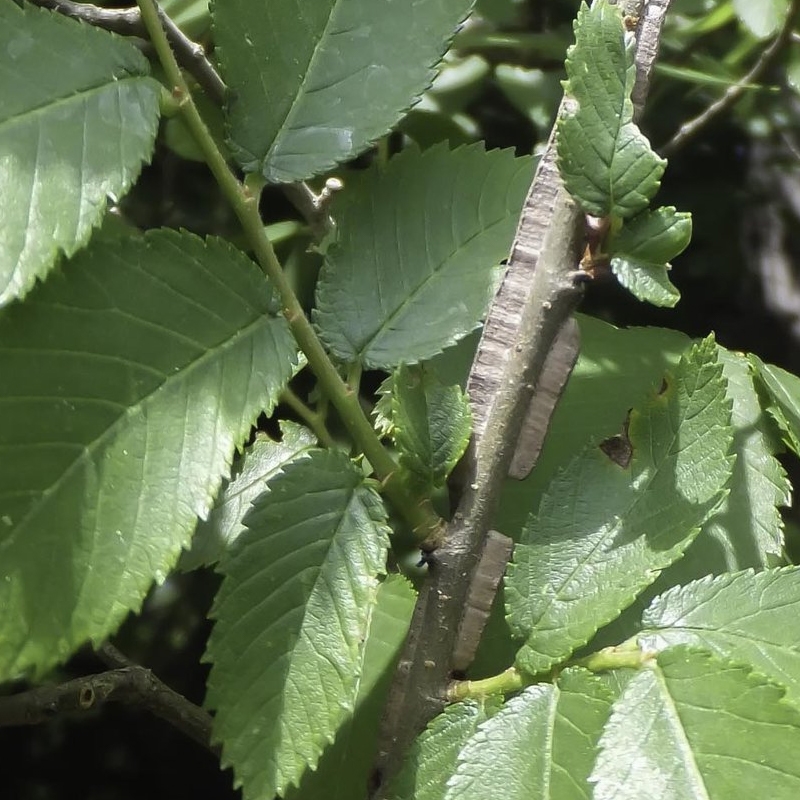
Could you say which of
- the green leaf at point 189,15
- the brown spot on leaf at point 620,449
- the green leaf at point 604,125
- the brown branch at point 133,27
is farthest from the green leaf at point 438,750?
the green leaf at point 189,15

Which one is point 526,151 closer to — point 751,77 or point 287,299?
point 751,77

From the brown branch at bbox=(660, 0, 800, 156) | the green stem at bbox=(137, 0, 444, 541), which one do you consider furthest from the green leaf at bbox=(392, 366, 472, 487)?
the brown branch at bbox=(660, 0, 800, 156)

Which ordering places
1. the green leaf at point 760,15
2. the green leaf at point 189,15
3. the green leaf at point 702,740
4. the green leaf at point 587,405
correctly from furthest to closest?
the green leaf at point 760,15 → the green leaf at point 189,15 → the green leaf at point 587,405 → the green leaf at point 702,740

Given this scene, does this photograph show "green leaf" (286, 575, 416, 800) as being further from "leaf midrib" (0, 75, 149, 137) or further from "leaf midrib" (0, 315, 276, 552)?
"leaf midrib" (0, 75, 149, 137)

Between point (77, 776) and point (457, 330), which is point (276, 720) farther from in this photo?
point (77, 776)

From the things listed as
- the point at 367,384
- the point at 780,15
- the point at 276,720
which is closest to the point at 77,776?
the point at 367,384

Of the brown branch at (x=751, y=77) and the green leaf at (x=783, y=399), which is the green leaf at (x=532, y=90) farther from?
the green leaf at (x=783, y=399)

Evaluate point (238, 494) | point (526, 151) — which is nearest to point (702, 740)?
point (238, 494)
